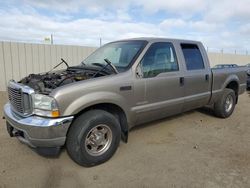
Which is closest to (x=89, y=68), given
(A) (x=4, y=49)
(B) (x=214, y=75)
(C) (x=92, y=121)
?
(C) (x=92, y=121)

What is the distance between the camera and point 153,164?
371cm

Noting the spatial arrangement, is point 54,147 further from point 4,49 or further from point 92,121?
point 4,49

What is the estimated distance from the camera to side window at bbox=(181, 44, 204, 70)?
16.6 ft

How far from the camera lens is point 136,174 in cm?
341

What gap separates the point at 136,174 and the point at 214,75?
11.0 feet

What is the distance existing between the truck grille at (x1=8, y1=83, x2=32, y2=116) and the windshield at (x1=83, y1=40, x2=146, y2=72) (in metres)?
1.51

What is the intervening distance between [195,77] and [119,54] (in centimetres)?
173

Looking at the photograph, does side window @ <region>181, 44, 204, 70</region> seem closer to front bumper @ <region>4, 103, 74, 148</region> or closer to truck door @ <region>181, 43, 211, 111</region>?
truck door @ <region>181, 43, 211, 111</region>

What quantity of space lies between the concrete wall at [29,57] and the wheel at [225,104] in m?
7.11

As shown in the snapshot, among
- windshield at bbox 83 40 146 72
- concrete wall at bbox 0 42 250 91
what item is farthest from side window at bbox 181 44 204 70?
concrete wall at bbox 0 42 250 91

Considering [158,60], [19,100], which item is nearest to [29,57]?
[19,100]

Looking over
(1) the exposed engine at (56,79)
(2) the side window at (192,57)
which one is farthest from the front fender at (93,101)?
(2) the side window at (192,57)

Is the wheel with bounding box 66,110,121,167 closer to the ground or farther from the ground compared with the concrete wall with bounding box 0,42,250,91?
closer to the ground

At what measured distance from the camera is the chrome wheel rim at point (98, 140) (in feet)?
11.8
